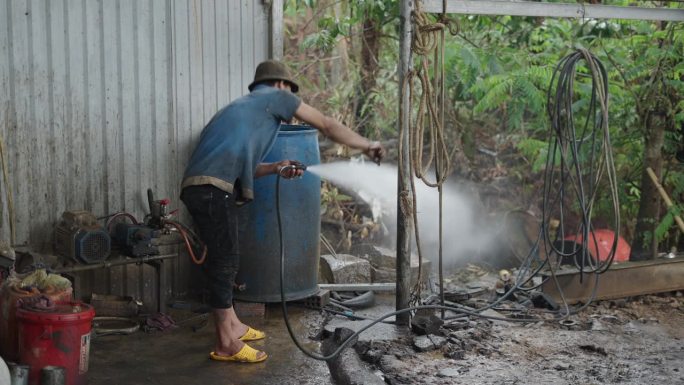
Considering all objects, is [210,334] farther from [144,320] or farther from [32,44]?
[32,44]

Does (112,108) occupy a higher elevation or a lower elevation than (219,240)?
higher

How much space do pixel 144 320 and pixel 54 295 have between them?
1.41m

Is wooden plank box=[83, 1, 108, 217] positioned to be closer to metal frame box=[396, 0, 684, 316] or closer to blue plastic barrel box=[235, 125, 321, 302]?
blue plastic barrel box=[235, 125, 321, 302]

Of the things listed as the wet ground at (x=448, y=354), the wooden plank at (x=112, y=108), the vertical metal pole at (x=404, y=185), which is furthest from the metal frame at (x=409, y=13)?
the wooden plank at (x=112, y=108)

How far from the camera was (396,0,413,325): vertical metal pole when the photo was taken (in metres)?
5.62

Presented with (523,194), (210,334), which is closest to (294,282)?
(210,334)

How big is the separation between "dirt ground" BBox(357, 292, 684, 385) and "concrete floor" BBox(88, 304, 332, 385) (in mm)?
523

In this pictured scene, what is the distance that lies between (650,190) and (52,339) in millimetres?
6153

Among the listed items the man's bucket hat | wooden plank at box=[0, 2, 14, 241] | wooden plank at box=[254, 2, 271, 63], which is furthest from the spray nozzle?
wooden plank at box=[0, 2, 14, 241]

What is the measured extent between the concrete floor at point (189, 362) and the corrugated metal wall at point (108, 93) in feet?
2.86

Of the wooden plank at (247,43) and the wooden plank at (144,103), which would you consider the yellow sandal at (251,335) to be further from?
the wooden plank at (247,43)

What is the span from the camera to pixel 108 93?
19.5 ft

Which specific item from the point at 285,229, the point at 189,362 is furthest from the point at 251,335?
the point at 285,229

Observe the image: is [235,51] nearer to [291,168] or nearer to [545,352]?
[291,168]
